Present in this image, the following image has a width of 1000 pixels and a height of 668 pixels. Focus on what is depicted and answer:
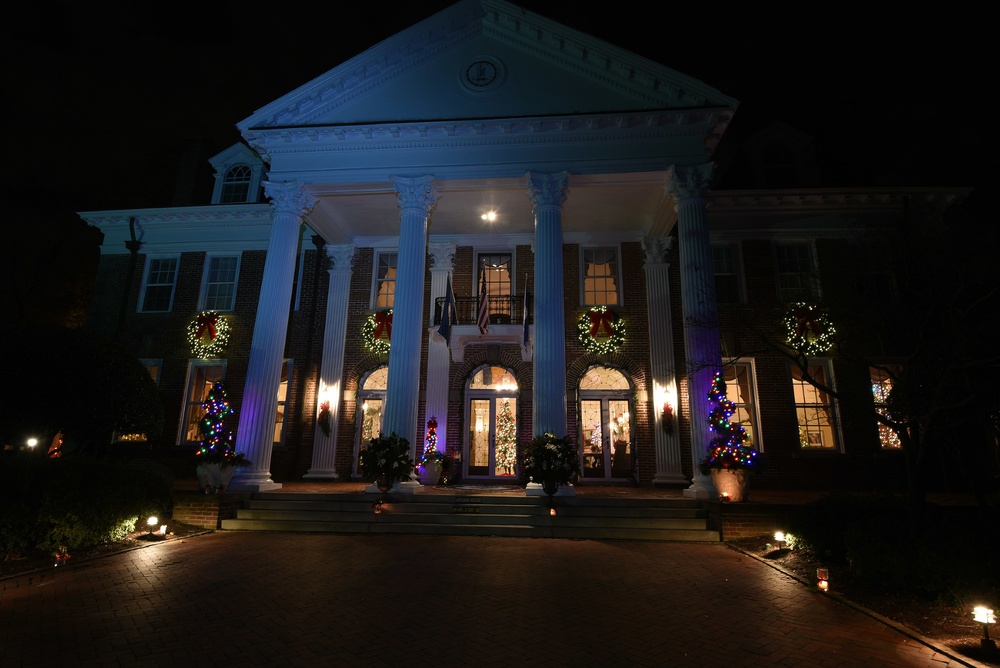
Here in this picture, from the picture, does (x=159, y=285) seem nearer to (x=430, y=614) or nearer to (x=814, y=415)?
(x=430, y=614)

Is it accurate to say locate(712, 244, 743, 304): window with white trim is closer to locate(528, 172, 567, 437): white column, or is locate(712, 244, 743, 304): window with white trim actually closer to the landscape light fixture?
locate(528, 172, 567, 437): white column

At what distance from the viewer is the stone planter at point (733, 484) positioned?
1019 cm

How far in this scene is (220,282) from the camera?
1775 cm

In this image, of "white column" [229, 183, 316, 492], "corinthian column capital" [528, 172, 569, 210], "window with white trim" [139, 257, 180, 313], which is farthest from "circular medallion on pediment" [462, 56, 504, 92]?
"window with white trim" [139, 257, 180, 313]

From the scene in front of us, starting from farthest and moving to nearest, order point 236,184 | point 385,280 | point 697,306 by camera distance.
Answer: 1. point 236,184
2. point 385,280
3. point 697,306

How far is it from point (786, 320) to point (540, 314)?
7.97 m

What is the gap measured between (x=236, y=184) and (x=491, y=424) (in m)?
12.6

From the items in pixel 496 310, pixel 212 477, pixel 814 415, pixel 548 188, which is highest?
pixel 548 188

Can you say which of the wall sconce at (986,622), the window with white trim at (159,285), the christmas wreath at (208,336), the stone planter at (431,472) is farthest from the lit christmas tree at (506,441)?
the window with white trim at (159,285)

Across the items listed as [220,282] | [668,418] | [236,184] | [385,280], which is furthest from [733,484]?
[236,184]

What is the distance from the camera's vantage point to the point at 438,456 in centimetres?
1466

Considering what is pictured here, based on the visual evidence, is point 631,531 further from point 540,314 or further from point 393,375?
point 393,375

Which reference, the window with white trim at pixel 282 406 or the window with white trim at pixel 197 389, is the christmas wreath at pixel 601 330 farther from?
the window with white trim at pixel 197 389

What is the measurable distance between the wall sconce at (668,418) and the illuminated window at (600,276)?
3750 millimetres
